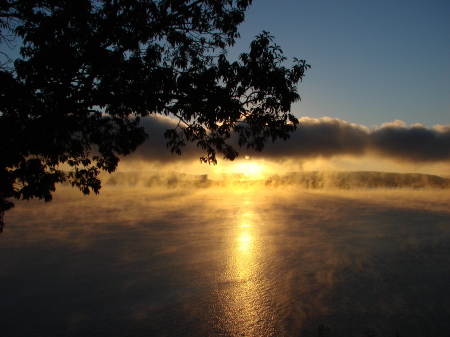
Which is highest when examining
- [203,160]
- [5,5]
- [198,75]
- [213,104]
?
[5,5]

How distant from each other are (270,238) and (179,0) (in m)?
145

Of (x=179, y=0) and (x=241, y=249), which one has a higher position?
(x=179, y=0)

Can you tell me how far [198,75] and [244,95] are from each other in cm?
168

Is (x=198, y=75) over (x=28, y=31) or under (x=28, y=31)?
under

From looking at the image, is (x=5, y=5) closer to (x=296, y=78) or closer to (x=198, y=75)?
(x=198, y=75)

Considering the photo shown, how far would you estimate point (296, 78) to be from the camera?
455 inches

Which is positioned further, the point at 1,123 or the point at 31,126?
the point at 31,126

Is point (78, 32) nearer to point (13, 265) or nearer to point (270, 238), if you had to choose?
point (13, 265)

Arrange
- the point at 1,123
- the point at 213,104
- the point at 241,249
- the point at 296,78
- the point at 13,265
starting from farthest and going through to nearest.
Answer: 1. the point at 241,249
2. the point at 13,265
3. the point at 296,78
4. the point at 213,104
5. the point at 1,123

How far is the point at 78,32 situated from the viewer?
1055 centimetres

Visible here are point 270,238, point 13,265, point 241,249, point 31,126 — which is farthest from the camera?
point 270,238

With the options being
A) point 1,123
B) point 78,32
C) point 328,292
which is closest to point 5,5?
point 78,32

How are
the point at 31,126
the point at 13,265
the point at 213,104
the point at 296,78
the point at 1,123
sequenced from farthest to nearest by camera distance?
the point at 13,265 < the point at 296,78 < the point at 213,104 < the point at 31,126 < the point at 1,123

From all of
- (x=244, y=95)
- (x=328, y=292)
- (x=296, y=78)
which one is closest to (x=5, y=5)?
(x=244, y=95)
